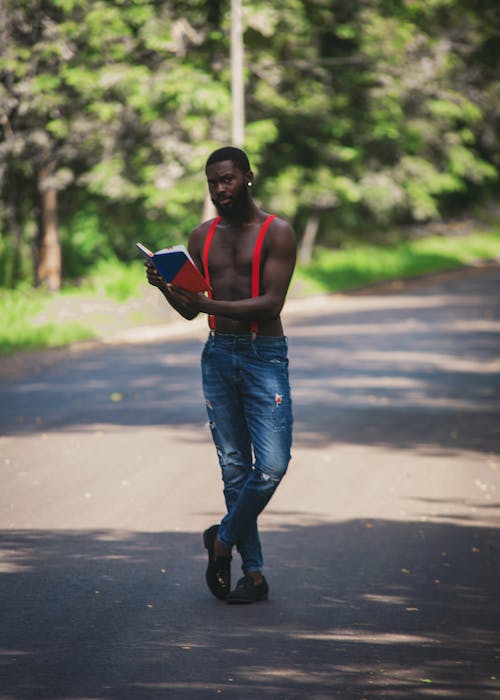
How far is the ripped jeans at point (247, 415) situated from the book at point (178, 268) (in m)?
0.40

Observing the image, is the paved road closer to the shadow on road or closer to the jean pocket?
the shadow on road

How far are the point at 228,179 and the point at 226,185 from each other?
0.09 ft

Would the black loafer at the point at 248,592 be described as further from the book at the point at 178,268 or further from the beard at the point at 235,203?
the beard at the point at 235,203

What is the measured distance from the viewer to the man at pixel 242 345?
5281 mm

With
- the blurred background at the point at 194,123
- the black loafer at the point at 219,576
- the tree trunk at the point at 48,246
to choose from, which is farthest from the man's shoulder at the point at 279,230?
the tree trunk at the point at 48,246

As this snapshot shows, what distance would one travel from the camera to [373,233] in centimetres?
4038

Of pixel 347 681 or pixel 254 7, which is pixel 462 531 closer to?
pixel 347 681

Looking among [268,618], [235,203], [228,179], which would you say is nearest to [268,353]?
[235,203]

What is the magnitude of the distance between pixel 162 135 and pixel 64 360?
11.3m

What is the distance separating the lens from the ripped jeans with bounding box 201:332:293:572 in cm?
541

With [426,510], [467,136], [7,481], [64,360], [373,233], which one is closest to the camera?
[426,510]

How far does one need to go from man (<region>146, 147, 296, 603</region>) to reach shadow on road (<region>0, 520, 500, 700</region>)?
1.33 feet

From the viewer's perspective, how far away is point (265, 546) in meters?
6.73

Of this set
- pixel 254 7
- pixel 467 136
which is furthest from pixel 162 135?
pixel 467 136
